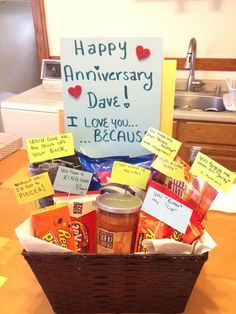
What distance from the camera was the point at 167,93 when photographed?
0.76m

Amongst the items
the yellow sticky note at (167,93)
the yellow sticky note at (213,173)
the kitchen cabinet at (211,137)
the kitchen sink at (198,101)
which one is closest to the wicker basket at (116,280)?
the yellow sticky note at (213,173)

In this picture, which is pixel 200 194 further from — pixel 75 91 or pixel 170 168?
pixel 75 91

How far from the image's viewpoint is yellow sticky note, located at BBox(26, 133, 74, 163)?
0.67 meters

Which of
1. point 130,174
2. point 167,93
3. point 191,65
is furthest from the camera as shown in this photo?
point 191,65

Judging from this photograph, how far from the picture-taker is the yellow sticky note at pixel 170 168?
25.2 inches

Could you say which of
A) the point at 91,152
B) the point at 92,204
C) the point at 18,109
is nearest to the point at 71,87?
the point at 91,152

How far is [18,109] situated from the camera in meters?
2.13

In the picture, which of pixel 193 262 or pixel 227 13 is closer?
pixel 193 262

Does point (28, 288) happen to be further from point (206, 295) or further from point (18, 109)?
point (18, 109)

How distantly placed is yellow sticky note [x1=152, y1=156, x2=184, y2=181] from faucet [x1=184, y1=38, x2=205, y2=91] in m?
1.65

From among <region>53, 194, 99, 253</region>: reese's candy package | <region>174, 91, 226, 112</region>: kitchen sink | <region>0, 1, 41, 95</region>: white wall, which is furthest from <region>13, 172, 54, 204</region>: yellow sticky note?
<region>0, 1, 41, 95</region>: white wall

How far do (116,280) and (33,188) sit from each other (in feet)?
0.79

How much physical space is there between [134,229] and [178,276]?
0.11m

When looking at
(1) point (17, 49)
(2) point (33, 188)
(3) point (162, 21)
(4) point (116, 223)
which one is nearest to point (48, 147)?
(2) point (33, 188)
